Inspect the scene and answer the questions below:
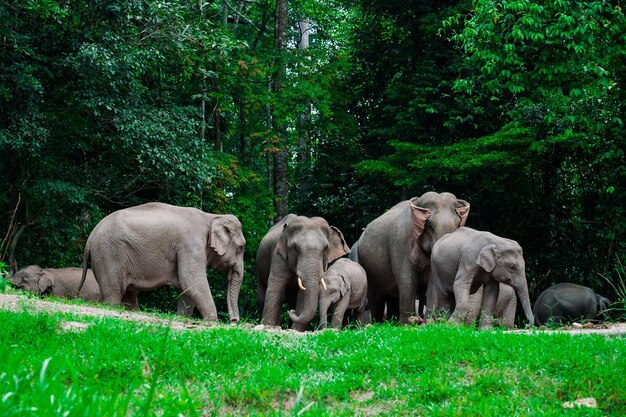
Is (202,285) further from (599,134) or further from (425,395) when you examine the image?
(599,134)

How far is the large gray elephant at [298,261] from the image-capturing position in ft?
48.9

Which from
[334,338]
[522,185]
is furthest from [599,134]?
[334,338]

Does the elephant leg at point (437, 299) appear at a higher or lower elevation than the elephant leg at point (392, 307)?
higher

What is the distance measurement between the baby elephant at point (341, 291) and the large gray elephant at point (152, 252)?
72.6 inches

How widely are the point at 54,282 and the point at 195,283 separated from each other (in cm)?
511

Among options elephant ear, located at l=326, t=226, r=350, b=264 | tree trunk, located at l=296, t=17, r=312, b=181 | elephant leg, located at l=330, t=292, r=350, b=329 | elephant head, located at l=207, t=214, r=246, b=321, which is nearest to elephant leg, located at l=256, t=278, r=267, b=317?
elephant head, located at l=207, t=214, r=246, b=321

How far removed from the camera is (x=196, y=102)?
23172 mm

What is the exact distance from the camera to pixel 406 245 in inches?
631

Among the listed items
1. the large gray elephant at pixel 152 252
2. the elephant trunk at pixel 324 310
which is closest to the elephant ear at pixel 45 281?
the large gray elephant at pixel 152 252

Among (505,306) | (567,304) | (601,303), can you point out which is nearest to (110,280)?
(505,306)

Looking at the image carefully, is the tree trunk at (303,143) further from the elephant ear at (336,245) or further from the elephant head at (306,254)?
the elephant head at (306,254)

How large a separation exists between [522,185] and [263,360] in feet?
50.5

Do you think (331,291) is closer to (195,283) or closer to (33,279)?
(195,283)

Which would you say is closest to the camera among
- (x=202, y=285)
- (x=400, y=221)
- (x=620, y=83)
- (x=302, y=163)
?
(x=202, y=285)
